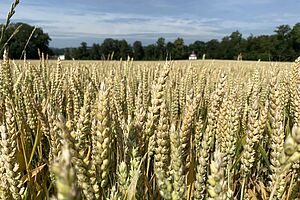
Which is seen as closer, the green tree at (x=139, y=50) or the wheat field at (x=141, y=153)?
the wheat field at (x=141, y=153)

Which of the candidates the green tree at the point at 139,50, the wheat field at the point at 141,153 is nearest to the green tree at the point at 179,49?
the green tree at the point at 139,50

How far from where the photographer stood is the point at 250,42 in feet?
129

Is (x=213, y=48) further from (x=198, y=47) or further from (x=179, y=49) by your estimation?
(x=179, y=49)

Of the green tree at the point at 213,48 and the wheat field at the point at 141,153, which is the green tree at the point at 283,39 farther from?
the wheat field at the point at 141,153

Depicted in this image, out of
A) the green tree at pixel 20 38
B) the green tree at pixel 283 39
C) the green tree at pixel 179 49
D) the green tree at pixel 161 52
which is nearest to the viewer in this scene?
the green tree at pixel 20 38

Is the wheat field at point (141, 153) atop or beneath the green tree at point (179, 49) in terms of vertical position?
beneath

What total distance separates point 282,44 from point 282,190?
40.3 metres

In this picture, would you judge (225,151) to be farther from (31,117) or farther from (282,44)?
(282,44)

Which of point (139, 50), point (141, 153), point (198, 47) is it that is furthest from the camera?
point (198, 47)

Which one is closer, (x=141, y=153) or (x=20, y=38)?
(x=141, y=153)

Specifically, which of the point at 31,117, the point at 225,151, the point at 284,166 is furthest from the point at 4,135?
the point at 31,117

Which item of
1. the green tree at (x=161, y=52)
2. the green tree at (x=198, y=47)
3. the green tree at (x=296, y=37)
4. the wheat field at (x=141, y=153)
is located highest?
the green tree at (x=296, y=37)

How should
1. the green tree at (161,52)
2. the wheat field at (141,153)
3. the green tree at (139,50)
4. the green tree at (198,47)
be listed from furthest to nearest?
the green tree at (198,47)
the green tree at (139,50)
the green tree at (161,52)
the wheat field at (141,153)

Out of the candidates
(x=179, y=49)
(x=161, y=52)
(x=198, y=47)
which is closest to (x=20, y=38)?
(x=161, y=52)
